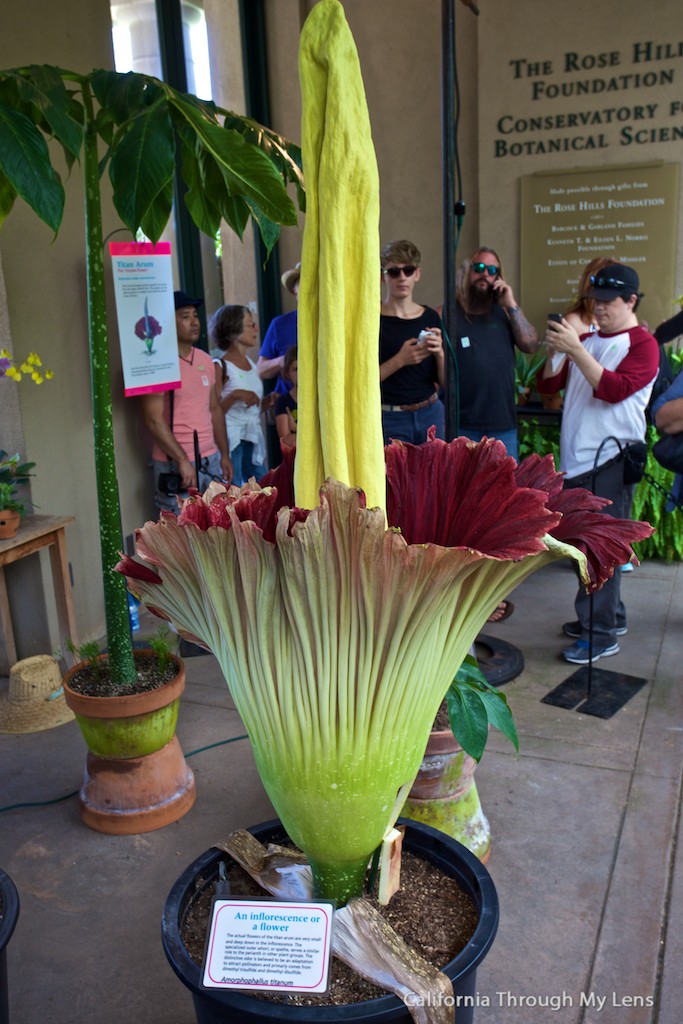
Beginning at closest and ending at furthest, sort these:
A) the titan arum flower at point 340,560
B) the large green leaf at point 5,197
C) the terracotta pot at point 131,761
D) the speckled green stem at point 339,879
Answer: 1. the titan arum flower at point 340,560
2. the speckled green stem at point 339,879
3. the large green leaf at point 5,197
4. the terracotta pot at point 131,761

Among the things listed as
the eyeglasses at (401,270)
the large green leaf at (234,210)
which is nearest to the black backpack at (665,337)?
the eyeglasses at (401,270)

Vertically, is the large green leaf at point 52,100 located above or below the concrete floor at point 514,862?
above

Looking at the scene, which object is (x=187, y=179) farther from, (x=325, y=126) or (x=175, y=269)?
(x=175, y=269)

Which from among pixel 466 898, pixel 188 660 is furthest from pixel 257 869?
pixel 188 660

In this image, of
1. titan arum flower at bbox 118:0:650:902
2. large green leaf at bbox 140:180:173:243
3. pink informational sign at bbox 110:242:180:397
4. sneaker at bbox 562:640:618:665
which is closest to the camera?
titan arum flower at bbox 118:0:650:902

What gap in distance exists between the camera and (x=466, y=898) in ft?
3.08

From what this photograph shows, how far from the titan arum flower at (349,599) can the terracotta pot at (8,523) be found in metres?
2.10

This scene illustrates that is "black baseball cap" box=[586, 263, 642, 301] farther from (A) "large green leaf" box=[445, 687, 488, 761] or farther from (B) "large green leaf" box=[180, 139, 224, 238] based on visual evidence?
(A) "large green leaf" box=[445, 687, 488, 761]

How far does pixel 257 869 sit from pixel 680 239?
4.55m

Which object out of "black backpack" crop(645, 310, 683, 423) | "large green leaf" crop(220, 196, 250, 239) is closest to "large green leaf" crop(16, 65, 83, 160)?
"large green leaf" crop(220, 196, 250, 239)

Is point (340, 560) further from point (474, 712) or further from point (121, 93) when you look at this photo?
point (121, 93)

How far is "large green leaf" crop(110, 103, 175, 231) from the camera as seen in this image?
155cm

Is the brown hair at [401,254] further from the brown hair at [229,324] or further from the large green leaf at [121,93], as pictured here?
the large green leaf at [121,93]

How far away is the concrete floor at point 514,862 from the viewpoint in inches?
66.4
